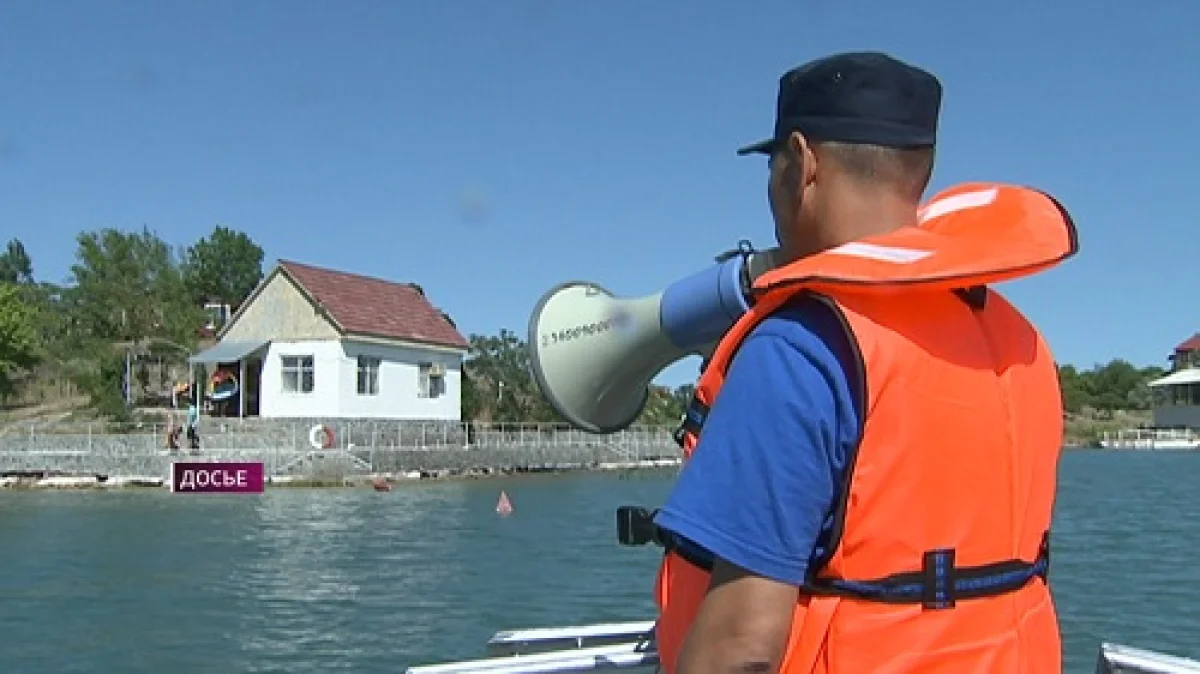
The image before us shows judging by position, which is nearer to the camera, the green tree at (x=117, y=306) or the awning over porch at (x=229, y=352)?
the awning over porch at (x=229, y=352)

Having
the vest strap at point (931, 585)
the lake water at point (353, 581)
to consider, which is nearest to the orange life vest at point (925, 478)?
the vest strap at point (931, 585)

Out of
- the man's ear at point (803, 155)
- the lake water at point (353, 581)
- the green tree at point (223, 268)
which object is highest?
the green tree at point (223, 268)

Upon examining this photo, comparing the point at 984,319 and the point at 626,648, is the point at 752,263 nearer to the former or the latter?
the point at 984,319

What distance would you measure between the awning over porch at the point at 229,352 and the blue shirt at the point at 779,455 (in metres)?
35.1

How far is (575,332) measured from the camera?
95.6 inches

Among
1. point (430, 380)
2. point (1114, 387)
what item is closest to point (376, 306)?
point (430, 380)

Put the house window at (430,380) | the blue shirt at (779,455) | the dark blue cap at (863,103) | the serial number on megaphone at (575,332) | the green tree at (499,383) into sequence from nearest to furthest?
the blue shirt at (779,455)
the dark blue cap at (863,103)
the serial number on megaphone at (575,332)
the house window at (430,380)
the green tree at (499,383)

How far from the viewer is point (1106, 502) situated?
28.5 meters

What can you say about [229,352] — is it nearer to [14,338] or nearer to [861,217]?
[14,338]

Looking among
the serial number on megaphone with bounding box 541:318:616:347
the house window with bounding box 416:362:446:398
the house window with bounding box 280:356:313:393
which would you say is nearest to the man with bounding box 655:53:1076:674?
the serial number on megaphone with bounding box 541:318:616:347

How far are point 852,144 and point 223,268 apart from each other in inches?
2447

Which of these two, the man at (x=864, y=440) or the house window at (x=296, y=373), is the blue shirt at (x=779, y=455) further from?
the house window at (x=296, y=373)

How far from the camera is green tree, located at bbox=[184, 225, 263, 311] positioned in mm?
59562

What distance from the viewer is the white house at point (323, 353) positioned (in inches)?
1379
